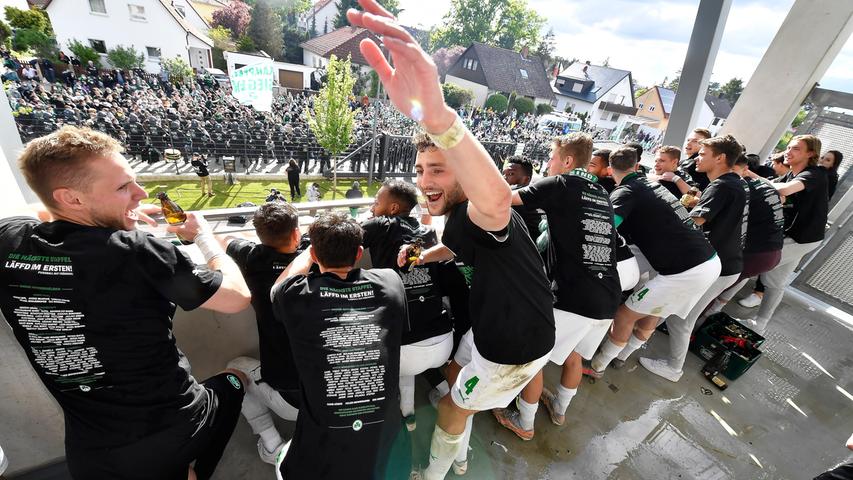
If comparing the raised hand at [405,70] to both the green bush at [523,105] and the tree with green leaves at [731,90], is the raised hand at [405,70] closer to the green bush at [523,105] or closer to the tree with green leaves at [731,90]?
the green bush at [523,105]

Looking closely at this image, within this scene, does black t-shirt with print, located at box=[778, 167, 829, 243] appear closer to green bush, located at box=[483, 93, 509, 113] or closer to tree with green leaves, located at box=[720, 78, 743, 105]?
green bush, located at box=[483, 93, 509, 113]

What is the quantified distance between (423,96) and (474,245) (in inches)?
31.4

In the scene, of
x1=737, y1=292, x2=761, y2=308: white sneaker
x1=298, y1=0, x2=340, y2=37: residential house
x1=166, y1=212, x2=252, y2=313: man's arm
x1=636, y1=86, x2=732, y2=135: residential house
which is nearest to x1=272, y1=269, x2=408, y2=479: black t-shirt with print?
x1=166, y1=212, x2=252, y2=313: man's arm

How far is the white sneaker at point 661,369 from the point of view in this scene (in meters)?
3.78

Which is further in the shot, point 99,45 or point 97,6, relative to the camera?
point 99,45

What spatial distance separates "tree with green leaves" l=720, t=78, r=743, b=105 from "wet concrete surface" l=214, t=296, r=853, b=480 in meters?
69.1

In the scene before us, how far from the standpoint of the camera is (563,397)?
3.00m

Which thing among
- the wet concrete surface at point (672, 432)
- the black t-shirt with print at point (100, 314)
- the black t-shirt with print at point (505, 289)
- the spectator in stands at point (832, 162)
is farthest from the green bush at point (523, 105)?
the black t-shirt with print at point (100, 314)

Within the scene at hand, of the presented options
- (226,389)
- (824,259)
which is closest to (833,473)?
(226,389)

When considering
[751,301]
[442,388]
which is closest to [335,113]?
[442,388]

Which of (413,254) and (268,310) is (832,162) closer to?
(413,254)

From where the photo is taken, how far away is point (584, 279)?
2.56 meters

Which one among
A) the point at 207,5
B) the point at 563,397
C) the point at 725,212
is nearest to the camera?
the point at 563,397

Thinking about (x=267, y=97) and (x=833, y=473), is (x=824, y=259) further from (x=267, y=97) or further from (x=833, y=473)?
(x=267, y=97)
